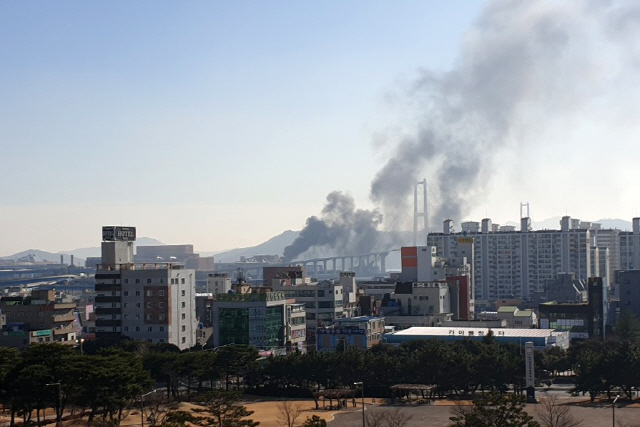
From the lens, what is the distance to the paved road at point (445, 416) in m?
43.2

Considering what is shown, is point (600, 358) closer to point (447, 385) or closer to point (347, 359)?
point (447, 385)

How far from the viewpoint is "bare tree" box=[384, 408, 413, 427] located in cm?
4059

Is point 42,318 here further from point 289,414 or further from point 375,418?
point 375,418

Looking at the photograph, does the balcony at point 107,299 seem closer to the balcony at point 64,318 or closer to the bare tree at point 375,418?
the balcony at point 64,318

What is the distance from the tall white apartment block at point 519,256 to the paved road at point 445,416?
91677mm

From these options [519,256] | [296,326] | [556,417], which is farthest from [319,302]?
[519,256]

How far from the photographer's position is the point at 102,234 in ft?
256

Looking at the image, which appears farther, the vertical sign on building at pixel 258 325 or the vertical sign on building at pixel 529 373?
the vertical sign on building at pixel 258 325

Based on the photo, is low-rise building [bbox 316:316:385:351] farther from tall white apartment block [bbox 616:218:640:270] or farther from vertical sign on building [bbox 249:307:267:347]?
tall white apartment block [bbox 616:218:640:270]

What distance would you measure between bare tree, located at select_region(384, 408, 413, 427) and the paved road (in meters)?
0.35

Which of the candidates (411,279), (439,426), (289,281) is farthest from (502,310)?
(439,426)

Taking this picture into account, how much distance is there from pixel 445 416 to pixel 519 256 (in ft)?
330

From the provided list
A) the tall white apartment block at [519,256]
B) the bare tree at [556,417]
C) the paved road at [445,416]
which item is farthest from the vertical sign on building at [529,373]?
the tall white apartment block at [519,256]

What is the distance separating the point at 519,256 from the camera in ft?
472
